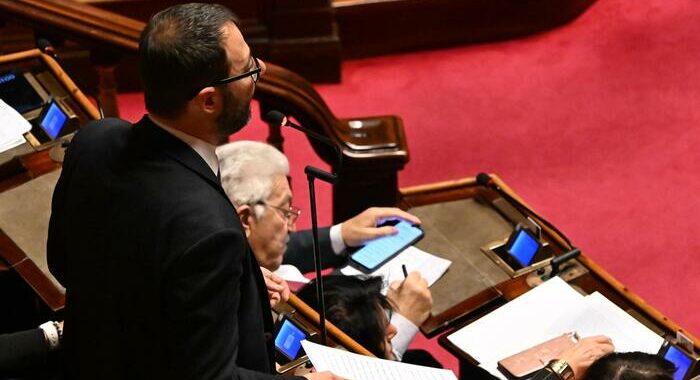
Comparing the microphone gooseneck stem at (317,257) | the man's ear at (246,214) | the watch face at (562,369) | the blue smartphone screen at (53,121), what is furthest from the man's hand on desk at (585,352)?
the blue smartphone screen at (53,121)

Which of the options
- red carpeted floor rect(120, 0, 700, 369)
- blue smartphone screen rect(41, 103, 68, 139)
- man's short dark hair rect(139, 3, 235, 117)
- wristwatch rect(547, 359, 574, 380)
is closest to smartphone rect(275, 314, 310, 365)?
wristwatch rect(547, 359, 574, 380)

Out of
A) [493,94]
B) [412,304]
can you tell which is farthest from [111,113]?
[493,94]

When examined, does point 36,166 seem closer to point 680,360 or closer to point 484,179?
point 484,179

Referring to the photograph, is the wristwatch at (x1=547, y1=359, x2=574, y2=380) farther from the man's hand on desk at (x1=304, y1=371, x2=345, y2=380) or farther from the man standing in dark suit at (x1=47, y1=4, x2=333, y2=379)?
the man standing in dark suit at (x1=47, y1=4, x2=333, y2=379)

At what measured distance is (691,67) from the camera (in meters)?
4.62

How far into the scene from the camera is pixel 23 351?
2273mm

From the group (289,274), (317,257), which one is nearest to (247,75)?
(317,257)

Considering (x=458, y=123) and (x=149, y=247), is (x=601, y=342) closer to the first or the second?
(x=149, y=247)

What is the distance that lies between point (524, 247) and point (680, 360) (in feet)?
1.63

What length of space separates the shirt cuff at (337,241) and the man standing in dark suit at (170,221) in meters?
0.98

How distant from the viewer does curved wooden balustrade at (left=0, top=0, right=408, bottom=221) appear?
272cm

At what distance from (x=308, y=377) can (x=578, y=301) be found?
0.90m

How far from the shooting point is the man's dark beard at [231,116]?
167cm

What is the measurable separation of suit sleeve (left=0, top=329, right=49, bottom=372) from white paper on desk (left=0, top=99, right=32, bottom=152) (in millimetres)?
628
